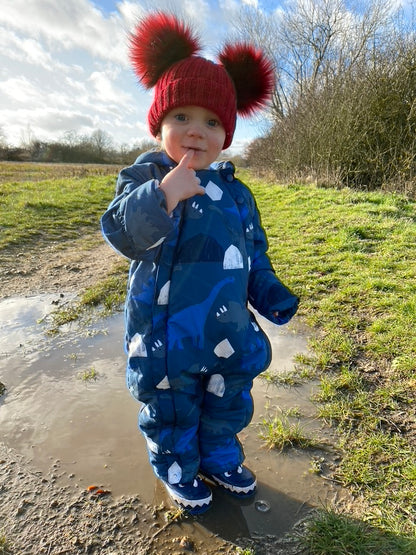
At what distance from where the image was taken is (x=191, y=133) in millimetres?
1598

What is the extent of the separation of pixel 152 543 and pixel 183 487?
23 cm

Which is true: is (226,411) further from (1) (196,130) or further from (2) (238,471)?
(1) (196,130)

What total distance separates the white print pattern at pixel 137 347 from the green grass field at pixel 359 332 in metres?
0.95

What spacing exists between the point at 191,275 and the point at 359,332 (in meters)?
2.01

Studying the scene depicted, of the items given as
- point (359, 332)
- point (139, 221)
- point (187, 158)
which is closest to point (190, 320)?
point (139, 221)

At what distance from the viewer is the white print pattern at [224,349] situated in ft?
5.24

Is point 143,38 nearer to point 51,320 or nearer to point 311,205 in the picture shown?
point 51,320

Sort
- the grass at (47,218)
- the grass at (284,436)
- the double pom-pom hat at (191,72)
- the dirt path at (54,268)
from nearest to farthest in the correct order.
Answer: the double pom-pom hat at (191,72) < the grass at (284,436) < the dirt path at (54,268) < the grass at (47,218)

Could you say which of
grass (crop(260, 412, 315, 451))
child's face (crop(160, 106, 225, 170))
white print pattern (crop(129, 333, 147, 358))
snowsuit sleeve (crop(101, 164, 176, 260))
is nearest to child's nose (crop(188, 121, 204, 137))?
child's face (crop(160, 106, 225, 170))

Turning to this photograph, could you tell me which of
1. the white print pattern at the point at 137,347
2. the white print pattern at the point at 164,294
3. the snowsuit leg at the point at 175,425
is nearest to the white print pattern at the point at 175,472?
the snowsuit leg at the point at 175,425

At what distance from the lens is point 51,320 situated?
3.55m

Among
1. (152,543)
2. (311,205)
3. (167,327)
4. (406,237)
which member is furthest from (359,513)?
(311,205)

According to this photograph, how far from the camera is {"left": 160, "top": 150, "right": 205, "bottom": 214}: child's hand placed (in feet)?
4.59

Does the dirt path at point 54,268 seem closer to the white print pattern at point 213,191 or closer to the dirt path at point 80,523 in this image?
the dirt path at point 80,523
